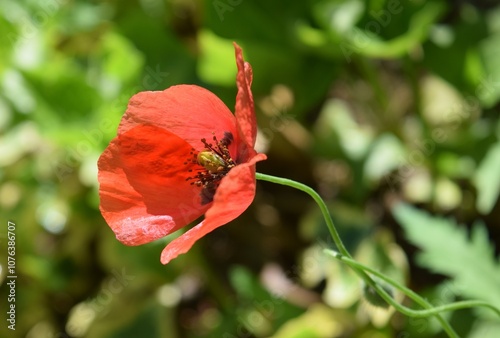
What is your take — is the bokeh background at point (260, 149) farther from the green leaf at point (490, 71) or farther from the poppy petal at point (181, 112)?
the poppy petal at point (181, 112)

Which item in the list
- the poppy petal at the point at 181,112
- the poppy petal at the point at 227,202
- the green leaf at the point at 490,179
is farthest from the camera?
the green leaf at the point at 490,179

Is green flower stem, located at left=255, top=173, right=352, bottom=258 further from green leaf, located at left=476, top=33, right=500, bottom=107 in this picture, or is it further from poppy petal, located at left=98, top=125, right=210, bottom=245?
green leaf, located at left=476, top=33, right=500, bottom=107

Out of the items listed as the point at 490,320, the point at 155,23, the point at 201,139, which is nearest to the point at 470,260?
the point at 490,320

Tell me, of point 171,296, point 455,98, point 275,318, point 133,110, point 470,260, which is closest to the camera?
point 133,110

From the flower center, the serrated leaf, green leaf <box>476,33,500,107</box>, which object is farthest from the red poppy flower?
green leaf <box>476,33,500,107</box>

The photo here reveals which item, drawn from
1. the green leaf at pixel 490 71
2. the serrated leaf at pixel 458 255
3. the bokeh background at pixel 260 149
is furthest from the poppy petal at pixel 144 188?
the green leaf at pixel 490 71

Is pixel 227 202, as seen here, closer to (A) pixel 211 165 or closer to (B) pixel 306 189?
(B) pixel 306 189

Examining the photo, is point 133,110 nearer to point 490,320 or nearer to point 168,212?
point 168,212
